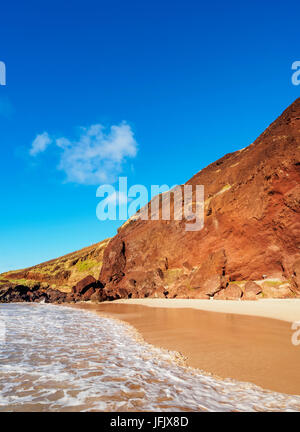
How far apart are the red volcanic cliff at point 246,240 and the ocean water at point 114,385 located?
1489 cm

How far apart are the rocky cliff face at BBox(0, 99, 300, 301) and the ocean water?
1487cm

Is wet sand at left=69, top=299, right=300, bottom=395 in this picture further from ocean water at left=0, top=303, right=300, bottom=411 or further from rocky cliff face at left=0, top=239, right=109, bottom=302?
rocky cliff face at left=0, top=239, right=109, bottom=302

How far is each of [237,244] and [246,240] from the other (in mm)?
917

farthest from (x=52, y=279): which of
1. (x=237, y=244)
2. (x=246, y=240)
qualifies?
(x=246, y=240)

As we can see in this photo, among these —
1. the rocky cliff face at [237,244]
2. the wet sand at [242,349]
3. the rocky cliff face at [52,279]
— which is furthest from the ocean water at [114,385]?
the rocky cliff face at [52,279]

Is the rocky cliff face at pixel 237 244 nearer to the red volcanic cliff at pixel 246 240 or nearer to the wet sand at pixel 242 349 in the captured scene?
the red volcanic cliff at pixel 246 240

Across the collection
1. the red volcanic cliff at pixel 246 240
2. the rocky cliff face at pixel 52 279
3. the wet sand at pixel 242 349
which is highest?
the red volcanic cliff at pixel 246 240

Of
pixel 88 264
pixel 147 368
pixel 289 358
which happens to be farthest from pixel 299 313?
pixel 88 264

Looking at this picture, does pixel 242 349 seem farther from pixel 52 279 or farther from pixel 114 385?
pixel 52 279

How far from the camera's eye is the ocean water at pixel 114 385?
3480 millimetres

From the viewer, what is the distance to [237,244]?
24109 millimetres

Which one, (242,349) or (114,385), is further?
(242,349)

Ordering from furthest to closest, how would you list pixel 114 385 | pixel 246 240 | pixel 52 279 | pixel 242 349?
pixel 52 279 < pixel 246 240 < pixel 242 349 < pixel 114 385
